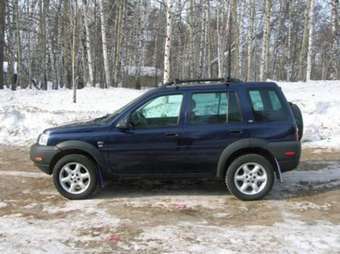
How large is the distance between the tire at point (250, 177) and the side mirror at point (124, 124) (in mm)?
1584

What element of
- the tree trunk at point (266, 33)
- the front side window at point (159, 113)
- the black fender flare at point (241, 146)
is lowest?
the black fender flare at point (241, 146)

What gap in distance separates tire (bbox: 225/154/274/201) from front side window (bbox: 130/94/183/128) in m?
1.09

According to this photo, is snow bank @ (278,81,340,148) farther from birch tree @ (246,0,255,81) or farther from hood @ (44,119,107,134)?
birch tree @ (246,0,255,81)

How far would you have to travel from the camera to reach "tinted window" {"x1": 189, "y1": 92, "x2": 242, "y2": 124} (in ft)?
23.9

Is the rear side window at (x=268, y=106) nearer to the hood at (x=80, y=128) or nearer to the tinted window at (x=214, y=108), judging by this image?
the tinted window at (x=214, y=108)

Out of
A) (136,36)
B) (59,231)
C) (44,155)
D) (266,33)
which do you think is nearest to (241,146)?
(59,231)

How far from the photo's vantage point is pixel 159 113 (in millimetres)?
7367

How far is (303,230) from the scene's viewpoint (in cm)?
593

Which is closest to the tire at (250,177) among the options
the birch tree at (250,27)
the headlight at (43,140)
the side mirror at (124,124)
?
the side mirror at (124,124)

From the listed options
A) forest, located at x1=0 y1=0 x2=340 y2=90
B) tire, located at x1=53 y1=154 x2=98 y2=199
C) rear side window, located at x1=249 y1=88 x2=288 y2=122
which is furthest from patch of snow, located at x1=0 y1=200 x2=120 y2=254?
forest, located at x1=0 y1=0 x2=340 y2=90

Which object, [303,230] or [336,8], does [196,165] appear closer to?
[303,230]

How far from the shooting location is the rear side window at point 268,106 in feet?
23.9

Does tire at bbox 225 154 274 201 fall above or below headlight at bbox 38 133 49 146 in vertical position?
below

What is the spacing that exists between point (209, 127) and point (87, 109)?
31.8ft
